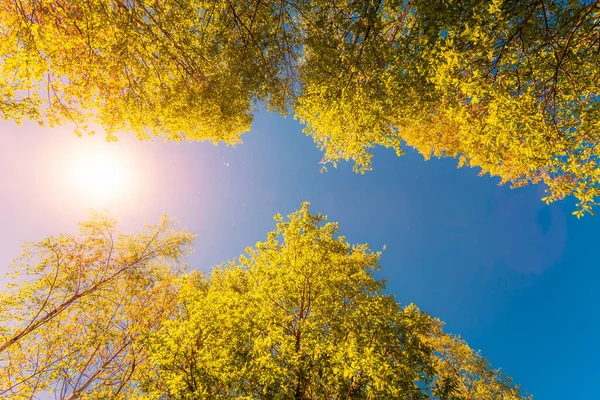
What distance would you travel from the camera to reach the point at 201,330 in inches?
259

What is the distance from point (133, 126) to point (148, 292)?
26.8 feet

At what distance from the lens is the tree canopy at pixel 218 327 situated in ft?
17.8

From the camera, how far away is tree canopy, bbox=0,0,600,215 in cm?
527

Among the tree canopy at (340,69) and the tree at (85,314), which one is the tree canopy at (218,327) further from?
the tree canopy at (340,69)

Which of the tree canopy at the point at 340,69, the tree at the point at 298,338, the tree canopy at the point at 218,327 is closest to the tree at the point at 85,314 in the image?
the tree canopy at the point at 218,327

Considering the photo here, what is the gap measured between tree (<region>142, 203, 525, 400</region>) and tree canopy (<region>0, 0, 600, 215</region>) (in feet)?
16.6

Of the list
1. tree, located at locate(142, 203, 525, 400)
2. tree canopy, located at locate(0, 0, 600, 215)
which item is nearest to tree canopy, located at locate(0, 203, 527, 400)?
tree, located at locate(142, 203, 525, 400)

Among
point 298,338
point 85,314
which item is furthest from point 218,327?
point 85,314

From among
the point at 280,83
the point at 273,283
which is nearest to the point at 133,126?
the point at 280,83

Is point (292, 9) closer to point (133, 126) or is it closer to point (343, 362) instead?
point (133, 126)

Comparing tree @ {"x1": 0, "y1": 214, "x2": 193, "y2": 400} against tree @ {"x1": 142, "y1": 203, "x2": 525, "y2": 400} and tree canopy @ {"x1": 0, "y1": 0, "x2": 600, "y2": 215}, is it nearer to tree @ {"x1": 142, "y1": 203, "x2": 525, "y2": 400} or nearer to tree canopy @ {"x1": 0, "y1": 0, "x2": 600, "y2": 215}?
tree @ {"x1": 142, "y1": 203, "x2": 525, "y2": 400}

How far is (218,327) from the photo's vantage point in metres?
6.66

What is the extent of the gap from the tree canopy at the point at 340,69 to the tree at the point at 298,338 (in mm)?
5070

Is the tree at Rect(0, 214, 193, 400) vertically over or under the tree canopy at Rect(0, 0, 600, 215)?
under
